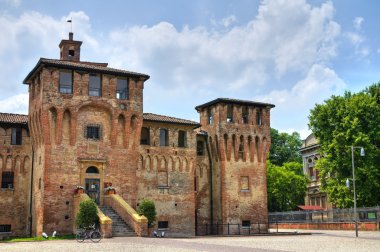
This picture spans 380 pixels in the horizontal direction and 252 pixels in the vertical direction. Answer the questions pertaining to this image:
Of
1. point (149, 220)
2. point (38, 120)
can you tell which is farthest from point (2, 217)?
point (149, 220)

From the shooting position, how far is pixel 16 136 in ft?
140

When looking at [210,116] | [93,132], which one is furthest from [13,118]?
[210,116]

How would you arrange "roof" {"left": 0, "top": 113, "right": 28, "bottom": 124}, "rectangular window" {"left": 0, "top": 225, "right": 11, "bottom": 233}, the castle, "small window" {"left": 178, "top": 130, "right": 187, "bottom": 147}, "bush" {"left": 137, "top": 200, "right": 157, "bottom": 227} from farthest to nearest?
1. "small window" {"left": 178, "top": 130, "right": 187, "bottom": 147}
2. "roof" {"left": 0, "top": 113, "right": 28, "bottom": 124}
3. "rectangular window" {"left": 0, "top": 225, "right": 11, "bottom": 233}
4. the castle
5. "bush" {"left": 137, "top": 200, "right": 157, "bottom": 227}

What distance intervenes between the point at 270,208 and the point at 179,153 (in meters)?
28.0

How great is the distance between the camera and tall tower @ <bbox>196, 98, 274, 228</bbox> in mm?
49094

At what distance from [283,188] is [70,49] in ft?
116

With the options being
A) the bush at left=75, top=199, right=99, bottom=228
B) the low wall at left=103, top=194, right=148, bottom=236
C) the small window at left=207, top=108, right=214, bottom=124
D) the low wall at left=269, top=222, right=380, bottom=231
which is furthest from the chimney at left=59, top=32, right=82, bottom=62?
the low wall at left=269, top=222, right=380, bottom=231

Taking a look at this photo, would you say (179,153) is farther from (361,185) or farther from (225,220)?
(361,185)

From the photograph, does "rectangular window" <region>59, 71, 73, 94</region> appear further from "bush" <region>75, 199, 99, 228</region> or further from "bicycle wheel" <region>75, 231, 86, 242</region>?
"bicycle wheel" <region>75, 231, 86, 242</region>

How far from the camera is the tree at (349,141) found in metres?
47.2

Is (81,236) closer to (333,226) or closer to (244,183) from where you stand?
(244,183)

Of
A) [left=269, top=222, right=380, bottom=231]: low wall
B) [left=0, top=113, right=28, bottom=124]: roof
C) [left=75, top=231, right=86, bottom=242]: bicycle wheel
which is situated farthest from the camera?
[left=269, top=222, right=380, bottom=231]: low wall

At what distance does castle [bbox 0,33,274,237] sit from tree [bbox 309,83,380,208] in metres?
7.06

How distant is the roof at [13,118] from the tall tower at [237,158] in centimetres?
1785
